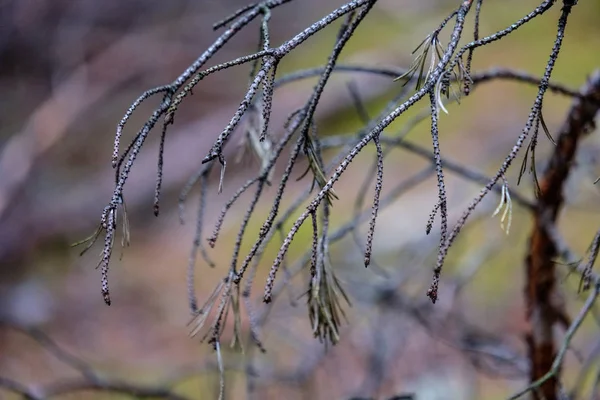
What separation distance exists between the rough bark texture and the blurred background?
0.50 ft

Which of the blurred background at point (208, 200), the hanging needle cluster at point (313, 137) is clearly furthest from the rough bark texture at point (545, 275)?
the hanging needle cluster at point (313, 137)

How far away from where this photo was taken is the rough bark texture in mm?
795

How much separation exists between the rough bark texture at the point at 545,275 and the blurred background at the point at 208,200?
0.50 ft

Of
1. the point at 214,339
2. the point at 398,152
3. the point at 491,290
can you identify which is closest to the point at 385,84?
the point at 398,152

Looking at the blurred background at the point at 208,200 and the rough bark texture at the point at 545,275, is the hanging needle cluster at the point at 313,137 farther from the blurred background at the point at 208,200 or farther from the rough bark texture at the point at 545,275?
the blurred background at the point at 208,200

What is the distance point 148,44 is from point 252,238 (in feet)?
6.92

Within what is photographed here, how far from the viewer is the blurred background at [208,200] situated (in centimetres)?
184

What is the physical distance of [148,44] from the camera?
14.4ft

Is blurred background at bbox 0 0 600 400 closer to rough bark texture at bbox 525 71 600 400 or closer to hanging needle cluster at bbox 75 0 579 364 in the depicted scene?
rough bark texture at bbox 525 71 600 400

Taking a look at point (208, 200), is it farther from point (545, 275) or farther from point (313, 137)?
point (313, 137)

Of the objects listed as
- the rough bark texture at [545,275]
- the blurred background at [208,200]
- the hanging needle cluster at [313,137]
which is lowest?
the hanging needle cluster at [313,137]

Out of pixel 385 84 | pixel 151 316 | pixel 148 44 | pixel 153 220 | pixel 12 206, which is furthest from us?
pixel 148 44

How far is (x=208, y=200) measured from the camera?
3.32m

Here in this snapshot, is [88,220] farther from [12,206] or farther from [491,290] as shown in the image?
[491,290]
